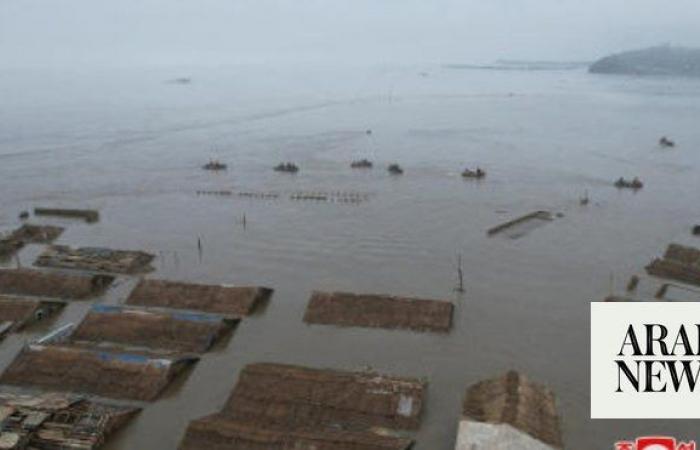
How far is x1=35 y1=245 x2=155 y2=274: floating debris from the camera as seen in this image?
42625 millimetres

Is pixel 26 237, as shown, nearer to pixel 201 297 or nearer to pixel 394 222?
pixel 201 297

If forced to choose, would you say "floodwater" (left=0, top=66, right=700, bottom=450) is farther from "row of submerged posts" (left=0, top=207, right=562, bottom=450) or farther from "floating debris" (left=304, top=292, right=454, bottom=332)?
"row of submerged posts" (left=0, top=207, right=562, bottom=450)

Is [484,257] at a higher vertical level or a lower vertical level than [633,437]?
higher

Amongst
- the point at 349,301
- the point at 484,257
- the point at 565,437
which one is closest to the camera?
the point at 565,437

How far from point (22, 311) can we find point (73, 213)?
73.0 ft

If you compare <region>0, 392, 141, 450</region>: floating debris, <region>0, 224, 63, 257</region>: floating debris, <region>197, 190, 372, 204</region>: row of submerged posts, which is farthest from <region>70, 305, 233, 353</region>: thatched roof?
<region>197, 190, 372, 204</region>: row of submerged posts

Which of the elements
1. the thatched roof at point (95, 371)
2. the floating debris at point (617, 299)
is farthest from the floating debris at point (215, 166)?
the floating debris at point (617, 299)

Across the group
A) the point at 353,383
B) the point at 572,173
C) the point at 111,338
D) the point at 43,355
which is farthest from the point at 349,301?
the point at 572,173

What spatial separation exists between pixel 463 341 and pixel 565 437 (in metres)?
8.17

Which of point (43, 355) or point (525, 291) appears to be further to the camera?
point (525, 291)

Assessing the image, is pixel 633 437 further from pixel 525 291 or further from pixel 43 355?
pixel 43 355

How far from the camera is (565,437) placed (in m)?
25.7

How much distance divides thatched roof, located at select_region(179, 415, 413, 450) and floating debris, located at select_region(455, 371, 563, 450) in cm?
250

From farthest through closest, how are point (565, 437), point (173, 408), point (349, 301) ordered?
point (349, 301)
point (173, 408)
point (565, 437)
